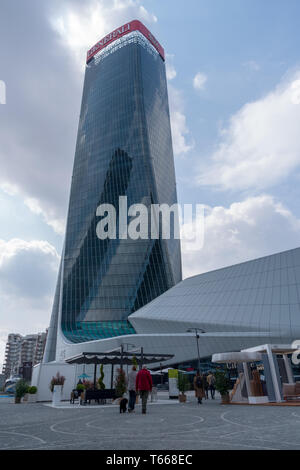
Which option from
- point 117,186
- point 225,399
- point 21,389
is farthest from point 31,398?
point 117,186

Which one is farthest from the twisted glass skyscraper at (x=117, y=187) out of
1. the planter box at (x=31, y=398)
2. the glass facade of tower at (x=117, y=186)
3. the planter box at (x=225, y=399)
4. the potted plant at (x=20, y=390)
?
the planter box at (x=225, y=399)

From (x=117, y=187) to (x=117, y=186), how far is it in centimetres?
31

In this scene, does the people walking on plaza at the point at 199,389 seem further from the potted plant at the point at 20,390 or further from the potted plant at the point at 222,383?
the potted plant at the point at 20,390

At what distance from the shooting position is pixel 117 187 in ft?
287

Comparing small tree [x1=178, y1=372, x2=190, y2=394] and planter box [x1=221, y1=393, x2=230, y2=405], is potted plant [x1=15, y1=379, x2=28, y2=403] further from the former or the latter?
planter box [x1=221, y1=393, x2=230, y2=405]

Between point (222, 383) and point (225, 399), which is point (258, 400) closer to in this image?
point (225, 399)

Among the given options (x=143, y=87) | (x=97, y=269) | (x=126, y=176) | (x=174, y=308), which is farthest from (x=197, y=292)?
(x=143, y=87)

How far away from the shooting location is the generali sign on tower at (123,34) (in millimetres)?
116812

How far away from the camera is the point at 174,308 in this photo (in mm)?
56281

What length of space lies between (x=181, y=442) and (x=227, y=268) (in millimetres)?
54601

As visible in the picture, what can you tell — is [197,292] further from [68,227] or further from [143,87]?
[143,87]

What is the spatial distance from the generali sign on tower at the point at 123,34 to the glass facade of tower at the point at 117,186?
8.07 feet

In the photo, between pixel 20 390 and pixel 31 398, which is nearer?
→ pixel 20 390
